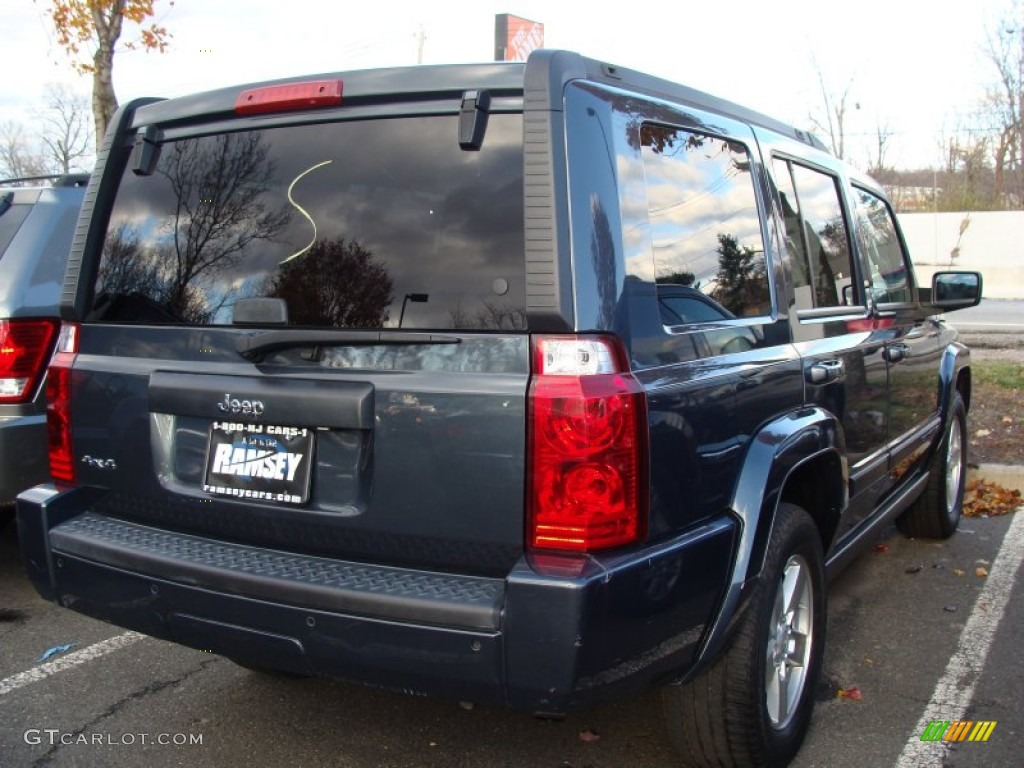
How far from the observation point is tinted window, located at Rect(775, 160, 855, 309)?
3.48 meters

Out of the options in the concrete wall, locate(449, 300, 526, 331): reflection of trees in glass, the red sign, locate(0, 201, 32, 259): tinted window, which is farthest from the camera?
the concrete wall

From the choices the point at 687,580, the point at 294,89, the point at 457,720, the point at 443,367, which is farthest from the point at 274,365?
the point at 457,720

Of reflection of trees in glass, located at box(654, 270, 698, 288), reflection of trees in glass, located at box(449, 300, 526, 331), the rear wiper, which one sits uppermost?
reflection of trees in glass, located at box(654, 270, 698, 288)

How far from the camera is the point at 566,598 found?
7.06 feet

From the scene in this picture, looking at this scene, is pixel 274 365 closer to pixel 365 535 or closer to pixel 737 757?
pixel 365 535

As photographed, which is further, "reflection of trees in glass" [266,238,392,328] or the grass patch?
the grass patch

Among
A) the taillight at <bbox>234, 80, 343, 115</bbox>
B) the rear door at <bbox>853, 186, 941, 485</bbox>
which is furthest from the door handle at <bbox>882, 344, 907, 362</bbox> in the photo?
the taillight at <bbox>234, 80, 343, 115</bbox>

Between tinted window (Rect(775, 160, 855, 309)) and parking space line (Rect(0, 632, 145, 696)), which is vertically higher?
tinted window (Rect(775, 160, 855, 309))

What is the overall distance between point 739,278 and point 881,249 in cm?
200

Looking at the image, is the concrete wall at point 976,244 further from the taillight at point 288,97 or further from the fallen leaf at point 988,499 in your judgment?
the taillight at point 288,97

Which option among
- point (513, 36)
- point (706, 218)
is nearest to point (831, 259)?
point (706, 218)

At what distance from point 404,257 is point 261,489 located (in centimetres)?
75

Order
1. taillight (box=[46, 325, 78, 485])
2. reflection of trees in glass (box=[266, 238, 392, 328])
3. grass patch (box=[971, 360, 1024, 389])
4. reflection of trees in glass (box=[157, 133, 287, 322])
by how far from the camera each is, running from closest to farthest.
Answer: reflection of trees in glass (box=[266, 238, 392, 328]) → reflection of trees in glass (box=[157, 133, 287, 322]) → taillight (box=[46, 325, 78, 485]) → grass patch (box=[971, 360, 1024, 389])

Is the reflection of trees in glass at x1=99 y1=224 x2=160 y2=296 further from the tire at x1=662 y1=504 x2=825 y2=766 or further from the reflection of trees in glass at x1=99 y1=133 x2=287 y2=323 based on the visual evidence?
the tire at x1=662 y1=504 x2=825 y2=766
